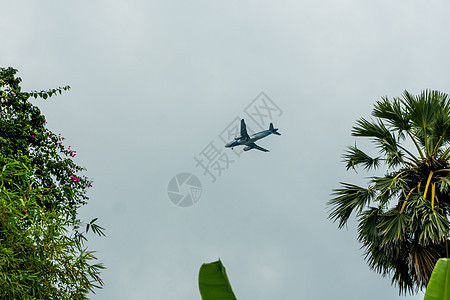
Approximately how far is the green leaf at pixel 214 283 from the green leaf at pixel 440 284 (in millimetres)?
502

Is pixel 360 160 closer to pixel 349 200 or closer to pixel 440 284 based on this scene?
pixel 349 200

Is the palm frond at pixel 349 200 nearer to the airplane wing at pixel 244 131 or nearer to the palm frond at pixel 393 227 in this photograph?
the palm frond at pixel 393 227

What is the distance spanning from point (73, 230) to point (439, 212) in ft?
21.7

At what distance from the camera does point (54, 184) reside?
11.7m

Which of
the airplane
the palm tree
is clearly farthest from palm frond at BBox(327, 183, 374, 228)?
the airplane

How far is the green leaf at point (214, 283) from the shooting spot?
1.22m

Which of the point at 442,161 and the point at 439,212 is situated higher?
the point at 442,161

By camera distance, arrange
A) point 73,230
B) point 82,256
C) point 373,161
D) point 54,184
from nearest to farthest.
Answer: point 82,256 → point 73,230 → point 373,161 → point 54,184

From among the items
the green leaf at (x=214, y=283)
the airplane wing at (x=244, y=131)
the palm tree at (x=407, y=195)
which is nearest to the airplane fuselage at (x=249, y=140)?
the airplane wing at (x=244, y=131)

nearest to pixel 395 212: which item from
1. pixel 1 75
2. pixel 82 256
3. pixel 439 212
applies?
pixel 439 212

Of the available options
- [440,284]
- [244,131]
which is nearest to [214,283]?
[440,284]

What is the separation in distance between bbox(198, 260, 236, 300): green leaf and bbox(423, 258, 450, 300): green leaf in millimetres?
502

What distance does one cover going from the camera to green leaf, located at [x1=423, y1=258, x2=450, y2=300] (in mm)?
1208

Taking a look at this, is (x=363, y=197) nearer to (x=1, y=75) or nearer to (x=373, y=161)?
(x=373, y=161)
